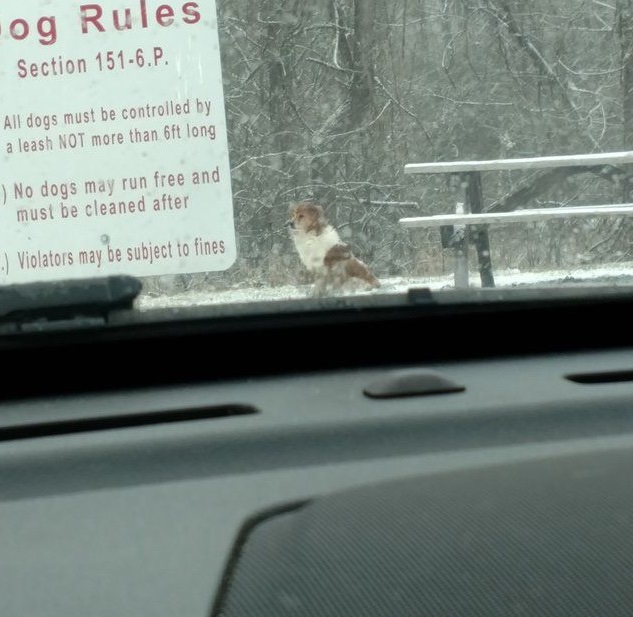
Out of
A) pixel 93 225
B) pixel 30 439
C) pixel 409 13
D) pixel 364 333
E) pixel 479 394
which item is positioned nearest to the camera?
pixel 30 439

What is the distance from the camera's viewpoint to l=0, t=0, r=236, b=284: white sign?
4.36 metres

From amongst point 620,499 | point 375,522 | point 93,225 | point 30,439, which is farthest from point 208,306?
point 93,225

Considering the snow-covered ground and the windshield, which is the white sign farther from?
the snow-covered ground

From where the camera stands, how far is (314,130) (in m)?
6.13

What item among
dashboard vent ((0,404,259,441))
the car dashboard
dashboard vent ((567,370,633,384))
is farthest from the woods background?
dashboard vent ((0,404,259,441))

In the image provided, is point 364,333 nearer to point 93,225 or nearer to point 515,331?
point 515,331

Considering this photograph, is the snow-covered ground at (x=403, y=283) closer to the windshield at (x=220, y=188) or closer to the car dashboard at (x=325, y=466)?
the windshield at (x=220, y=188)

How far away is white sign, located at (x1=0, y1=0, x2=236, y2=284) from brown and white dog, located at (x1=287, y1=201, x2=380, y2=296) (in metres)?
0.35

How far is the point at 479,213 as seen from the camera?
430 cm

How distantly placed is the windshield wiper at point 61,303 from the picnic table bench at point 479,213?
156 centimetres

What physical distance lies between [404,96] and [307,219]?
6.40 feet

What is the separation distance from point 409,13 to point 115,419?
4.09 m

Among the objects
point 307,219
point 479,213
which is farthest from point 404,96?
point 307,219

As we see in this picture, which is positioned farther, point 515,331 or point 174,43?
point 174,43
